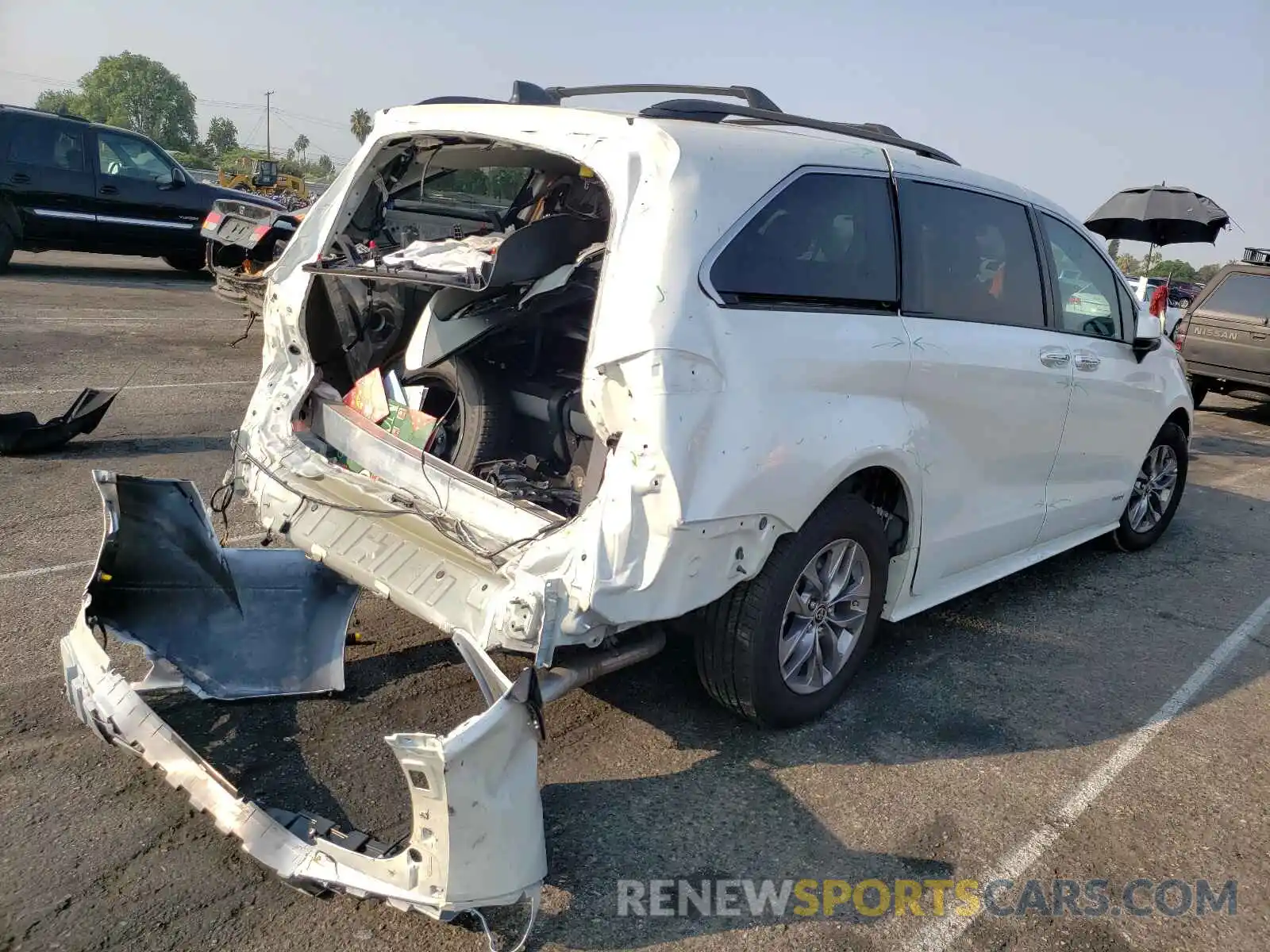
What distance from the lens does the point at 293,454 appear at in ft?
12.7

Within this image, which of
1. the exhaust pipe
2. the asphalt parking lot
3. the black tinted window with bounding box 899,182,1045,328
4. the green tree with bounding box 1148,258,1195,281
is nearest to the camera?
the asphalt parking lot

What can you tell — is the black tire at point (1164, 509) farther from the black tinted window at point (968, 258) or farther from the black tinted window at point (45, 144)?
the black tinted window at point (45, 144)

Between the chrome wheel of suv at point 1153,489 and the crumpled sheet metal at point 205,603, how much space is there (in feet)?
14.8

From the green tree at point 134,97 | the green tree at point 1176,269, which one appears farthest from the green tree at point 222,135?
the green tree at point 1176,269

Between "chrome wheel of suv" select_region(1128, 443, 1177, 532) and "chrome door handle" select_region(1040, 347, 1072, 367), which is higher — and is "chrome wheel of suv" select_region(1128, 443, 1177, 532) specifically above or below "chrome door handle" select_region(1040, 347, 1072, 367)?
below

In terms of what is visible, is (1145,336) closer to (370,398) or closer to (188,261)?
(370,398)

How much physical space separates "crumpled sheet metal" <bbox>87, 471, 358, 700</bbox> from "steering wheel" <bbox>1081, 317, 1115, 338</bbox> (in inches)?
141

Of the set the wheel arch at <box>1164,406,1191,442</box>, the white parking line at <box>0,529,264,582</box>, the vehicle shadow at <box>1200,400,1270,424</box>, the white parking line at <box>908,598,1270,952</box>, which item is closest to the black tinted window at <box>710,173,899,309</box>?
the white parking line at <box>908,598,1270,952</box>

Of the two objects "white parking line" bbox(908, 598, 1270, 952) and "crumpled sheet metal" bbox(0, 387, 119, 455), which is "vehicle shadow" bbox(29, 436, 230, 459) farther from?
"white parking line" bbox(908, 598, 1270, 952)

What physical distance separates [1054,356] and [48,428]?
5.64 metres

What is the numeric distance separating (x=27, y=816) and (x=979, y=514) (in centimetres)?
356

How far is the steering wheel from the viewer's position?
480 centimetres

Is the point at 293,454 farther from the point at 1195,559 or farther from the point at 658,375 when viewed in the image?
the point at 1195,559

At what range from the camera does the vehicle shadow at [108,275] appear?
45.0 feet
